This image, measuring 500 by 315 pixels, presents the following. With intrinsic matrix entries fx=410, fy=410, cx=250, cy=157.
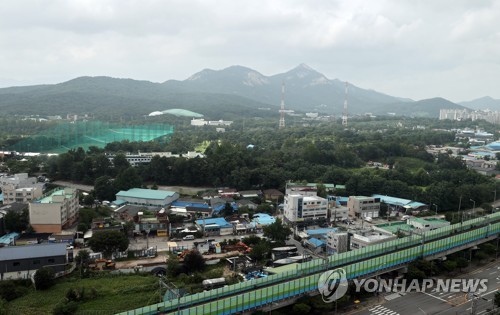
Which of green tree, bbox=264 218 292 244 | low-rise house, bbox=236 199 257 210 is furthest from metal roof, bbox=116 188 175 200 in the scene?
green tree, bbox=264 218 292 244

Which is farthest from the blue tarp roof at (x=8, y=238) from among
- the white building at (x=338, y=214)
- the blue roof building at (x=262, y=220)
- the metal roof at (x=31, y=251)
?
the white building at (x=338, y=214)

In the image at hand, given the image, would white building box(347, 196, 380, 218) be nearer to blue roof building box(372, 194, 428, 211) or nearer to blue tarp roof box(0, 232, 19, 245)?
blue roof building box(372, 194, 428, 211)

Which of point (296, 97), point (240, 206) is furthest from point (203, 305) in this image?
point (296, 97)

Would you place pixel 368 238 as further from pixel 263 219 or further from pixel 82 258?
pixel 82 258

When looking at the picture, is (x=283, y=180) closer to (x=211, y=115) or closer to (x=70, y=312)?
(x=70, y=312)

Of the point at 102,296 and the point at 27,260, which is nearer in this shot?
the point at 102,296

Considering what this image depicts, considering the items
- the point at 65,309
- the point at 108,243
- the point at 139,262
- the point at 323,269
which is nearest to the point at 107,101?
the point at 108,243

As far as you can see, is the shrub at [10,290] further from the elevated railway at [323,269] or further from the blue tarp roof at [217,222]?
the blue tarp roof at [217,222]
